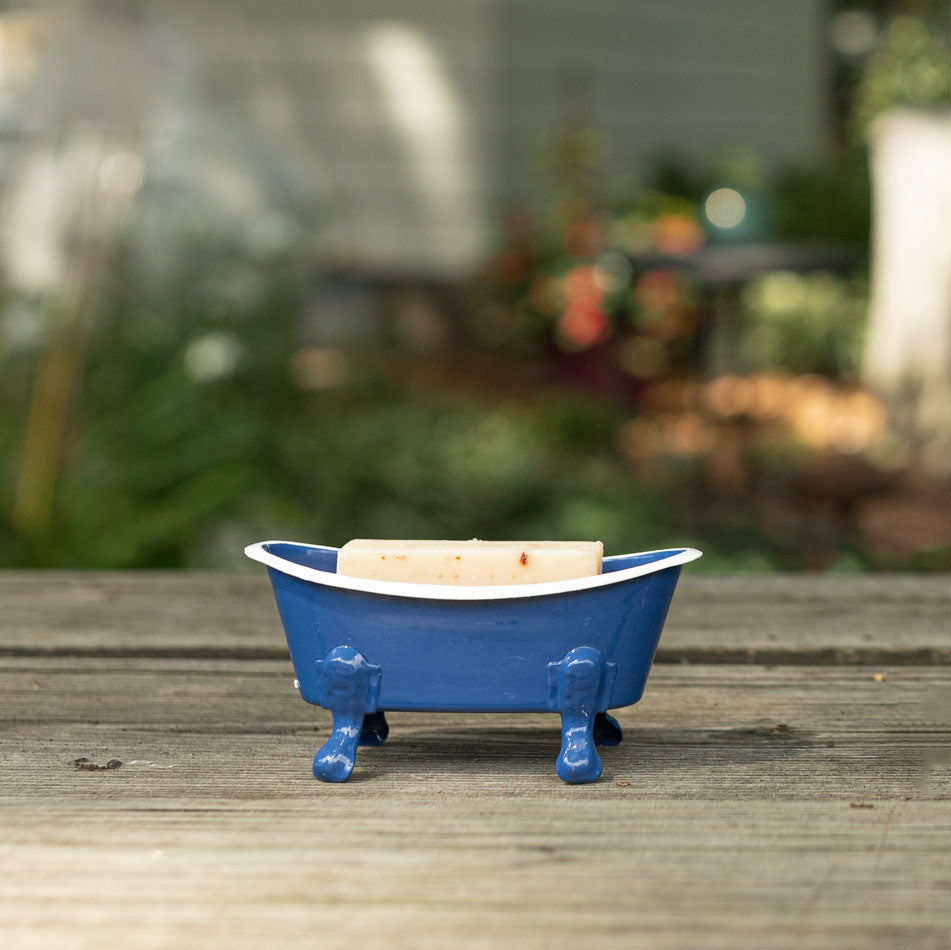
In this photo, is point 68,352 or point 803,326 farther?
Answer: point 803,326

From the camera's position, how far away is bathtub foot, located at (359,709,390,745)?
2.94ft

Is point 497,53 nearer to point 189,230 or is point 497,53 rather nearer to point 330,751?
point 189,230

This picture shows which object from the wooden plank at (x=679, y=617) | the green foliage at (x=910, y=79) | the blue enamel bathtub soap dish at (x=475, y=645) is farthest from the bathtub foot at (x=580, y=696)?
the green foliage at (x=910, y=79)

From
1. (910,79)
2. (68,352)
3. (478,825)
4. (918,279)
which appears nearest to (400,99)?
(910,79)

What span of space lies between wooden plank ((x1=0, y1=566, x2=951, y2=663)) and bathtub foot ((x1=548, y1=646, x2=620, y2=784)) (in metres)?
0.29

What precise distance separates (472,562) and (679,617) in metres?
0.47

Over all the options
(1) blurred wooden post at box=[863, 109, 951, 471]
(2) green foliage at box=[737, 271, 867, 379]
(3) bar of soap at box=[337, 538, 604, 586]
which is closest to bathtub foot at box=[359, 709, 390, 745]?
(3) bar of soap at box=[337, 538, 604, 586]

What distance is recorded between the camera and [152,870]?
2.23 ft

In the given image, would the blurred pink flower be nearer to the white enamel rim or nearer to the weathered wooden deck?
the weathered wooden deck

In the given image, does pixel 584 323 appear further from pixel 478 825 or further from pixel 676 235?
pixel 478 825

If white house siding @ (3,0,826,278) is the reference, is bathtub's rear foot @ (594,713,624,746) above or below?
below

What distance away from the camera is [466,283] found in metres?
7.85

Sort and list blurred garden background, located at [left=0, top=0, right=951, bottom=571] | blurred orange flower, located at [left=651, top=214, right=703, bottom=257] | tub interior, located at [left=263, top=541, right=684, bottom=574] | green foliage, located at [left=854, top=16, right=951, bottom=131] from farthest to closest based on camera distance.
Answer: green foliage, located at [left=854, top=16, right=951, bottom=131], blurred orange flower, located at [left=651, top=214, right=703, bottom=257], blurred garden background, located at [left=0, top=0, right=951, bottom=571], tub interior, located at [left=263, top=541, right=684, bottom=574]

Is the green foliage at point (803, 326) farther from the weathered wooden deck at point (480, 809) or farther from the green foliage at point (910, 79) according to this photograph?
the weathered wooden deck at point (480, 809)
